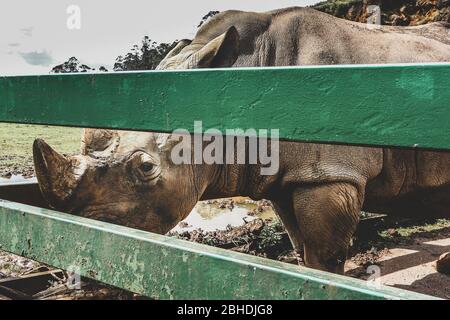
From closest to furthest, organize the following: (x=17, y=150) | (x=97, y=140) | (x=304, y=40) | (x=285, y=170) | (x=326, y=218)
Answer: (x=97, y=140) → (x=326, y=218) → (x=285, y=170) → (x=304, y=40) → (x=17, y=150)

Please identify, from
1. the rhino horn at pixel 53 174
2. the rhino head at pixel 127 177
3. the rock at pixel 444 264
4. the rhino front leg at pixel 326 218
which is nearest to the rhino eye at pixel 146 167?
the rhino head at pixel 127 177

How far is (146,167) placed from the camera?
3.12m

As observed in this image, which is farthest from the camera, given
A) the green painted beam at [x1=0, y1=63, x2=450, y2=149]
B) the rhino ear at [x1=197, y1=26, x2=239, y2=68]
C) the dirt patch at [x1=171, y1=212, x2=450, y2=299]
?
the dirt patch at [x1=171, y1=212, x2=450, y2=299]

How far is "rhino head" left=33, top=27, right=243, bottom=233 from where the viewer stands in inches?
110

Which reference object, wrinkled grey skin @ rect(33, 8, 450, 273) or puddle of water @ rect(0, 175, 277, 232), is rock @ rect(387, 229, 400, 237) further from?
wrinkled grey skin @ rect(33, 8, 450, 273)

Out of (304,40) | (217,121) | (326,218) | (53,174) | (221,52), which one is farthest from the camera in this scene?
(304,40)

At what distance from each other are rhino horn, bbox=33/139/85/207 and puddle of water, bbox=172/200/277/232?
138 inches

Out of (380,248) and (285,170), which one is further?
(380,248)

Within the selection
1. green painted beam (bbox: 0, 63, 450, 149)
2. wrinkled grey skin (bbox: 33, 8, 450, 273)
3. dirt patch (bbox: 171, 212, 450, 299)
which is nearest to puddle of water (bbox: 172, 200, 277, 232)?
dirt patch (bbox: 171, 212, 450, 299)

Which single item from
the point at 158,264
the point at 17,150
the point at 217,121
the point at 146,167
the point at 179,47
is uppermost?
the point at 179,47

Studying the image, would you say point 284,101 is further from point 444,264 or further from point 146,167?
point 444,264

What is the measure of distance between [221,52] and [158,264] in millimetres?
1849

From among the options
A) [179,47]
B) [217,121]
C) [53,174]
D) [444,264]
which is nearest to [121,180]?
[53,174]

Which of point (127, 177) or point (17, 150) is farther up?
point (127, 177)
